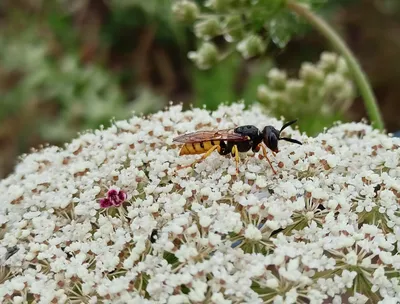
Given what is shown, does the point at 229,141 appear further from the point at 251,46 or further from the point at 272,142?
the point at 251,46

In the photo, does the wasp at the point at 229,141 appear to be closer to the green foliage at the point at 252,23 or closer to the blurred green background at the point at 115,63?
the green foliage at the point at 252,23

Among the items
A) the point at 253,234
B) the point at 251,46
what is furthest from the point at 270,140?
→ the point at 251,46

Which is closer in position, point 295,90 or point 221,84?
point 295,90

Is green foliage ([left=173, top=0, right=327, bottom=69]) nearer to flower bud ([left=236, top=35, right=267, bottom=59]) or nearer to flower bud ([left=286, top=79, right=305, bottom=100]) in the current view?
flower bud ([left=236, top=35, right=267, bottom=59])

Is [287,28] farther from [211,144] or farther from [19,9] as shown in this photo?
[19,9]

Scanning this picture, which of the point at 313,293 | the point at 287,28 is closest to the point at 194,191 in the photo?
the point at 313,293

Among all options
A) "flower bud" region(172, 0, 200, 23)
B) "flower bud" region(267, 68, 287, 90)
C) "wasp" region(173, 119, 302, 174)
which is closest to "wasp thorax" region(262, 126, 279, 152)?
"wasp" region(173, 119, 302, 174)

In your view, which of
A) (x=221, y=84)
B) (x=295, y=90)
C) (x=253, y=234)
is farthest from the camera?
(x=221, y=84)
